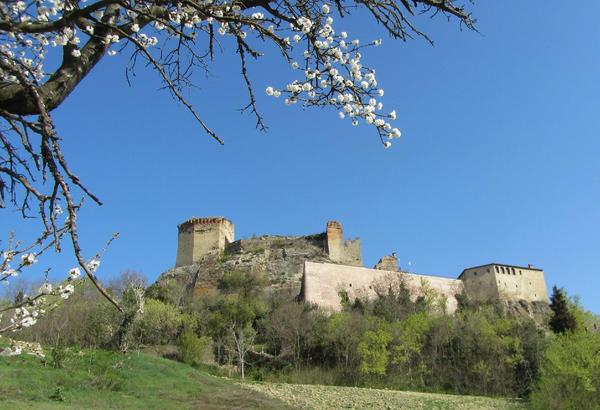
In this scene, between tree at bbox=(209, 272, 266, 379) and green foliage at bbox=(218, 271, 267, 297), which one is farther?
green foliage at bbox=(218, 271, 267, 297)

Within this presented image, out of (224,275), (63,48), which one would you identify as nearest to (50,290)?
(63,48)

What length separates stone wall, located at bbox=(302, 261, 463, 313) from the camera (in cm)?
4600

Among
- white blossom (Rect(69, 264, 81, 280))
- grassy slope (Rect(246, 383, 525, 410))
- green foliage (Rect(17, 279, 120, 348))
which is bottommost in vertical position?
grassy slope (Rect(246, 383, 525, 410))

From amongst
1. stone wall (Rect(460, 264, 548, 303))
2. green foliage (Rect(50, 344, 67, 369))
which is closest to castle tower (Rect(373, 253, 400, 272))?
stone wall (Rect(460, 264, 548, 303))

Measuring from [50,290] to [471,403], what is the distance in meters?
26.5

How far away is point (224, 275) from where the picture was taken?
165 feet

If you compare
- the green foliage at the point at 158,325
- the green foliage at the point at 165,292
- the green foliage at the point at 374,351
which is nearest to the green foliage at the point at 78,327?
the green foliage at the point at 158,325

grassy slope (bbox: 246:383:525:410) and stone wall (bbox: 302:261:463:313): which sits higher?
stone wall (bbox: 302:261:463:313)

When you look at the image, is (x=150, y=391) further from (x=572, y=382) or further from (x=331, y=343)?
(x=331, y=343)

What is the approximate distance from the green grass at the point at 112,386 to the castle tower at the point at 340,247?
31.3 metres

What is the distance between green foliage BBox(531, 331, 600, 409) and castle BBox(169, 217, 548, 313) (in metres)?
22.9

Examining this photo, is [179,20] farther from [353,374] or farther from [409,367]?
[409,367]

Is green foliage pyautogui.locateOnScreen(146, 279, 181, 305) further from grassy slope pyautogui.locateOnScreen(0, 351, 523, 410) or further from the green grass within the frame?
the green grass

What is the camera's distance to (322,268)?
158ft
